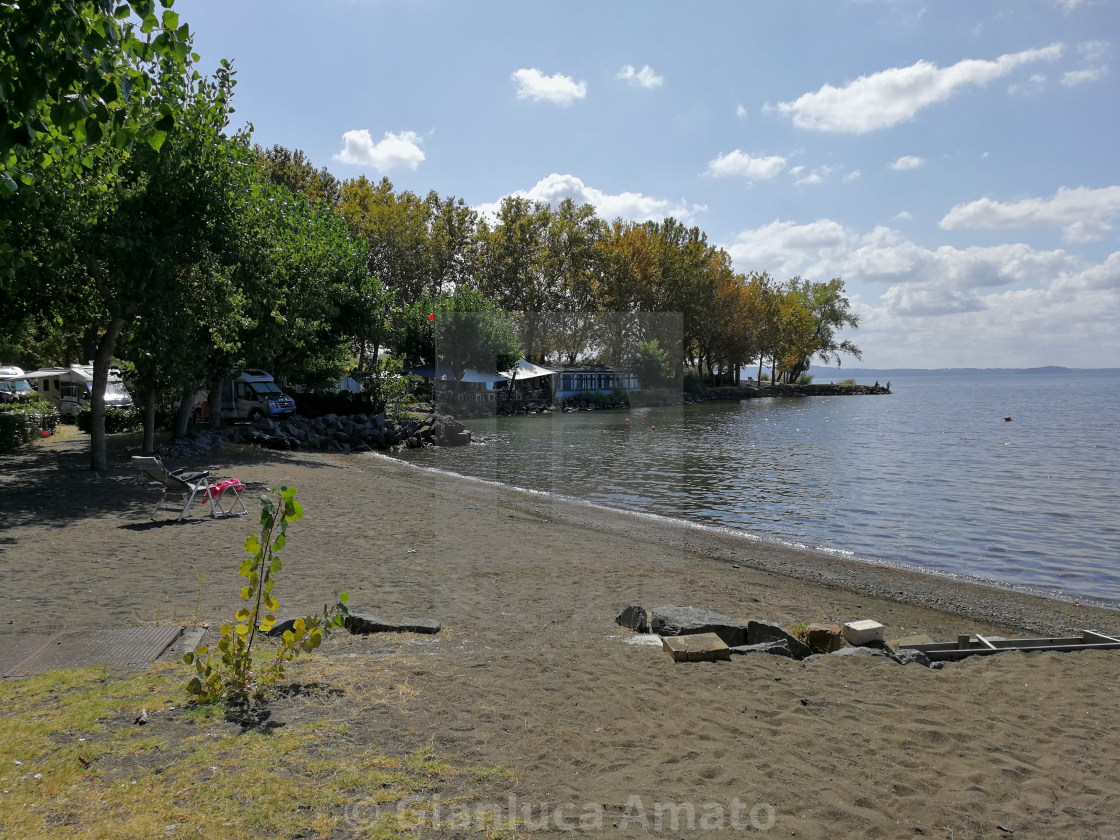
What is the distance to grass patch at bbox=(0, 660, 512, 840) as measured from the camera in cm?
351

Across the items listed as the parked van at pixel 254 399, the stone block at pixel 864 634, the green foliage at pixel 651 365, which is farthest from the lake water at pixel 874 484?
the green foliage at pixel 651 365

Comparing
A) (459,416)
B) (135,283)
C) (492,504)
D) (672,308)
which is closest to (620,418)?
(459,416)

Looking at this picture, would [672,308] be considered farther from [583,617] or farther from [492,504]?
[583,617]

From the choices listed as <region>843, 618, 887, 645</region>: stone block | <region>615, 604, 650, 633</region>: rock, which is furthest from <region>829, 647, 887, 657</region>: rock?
<region>615, 604, 650, 633</region>: rock

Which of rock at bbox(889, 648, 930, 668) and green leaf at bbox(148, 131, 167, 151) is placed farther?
rock at bbox(889, 648, 930, 668)

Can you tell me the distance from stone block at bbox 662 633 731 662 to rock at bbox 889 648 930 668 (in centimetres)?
168

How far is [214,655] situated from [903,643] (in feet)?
20.9

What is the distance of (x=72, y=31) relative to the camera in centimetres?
335

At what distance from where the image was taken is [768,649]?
6.80 metres

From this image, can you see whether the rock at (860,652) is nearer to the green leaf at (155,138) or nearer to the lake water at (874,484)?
the green leaf at (155,138)

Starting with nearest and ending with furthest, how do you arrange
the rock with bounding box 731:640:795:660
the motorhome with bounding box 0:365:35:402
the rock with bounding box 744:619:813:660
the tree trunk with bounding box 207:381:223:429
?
1. the rock with bounding box 731:640:795:660
2. the rock with bounding box 744:619:813:660
3. the tree trunk with bounding box 207:381:223:429
4. the motorhome with bounding box 0:365:35:402

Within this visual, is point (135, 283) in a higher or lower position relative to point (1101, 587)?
higher

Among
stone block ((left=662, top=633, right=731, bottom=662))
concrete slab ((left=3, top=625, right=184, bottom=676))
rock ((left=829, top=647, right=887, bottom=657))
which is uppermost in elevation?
concrete slab ((left=3, top=625, right=184, bottom=676))

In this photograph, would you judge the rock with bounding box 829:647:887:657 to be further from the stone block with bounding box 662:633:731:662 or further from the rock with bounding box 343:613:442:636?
the rock with bounding box 343:613:442:636
